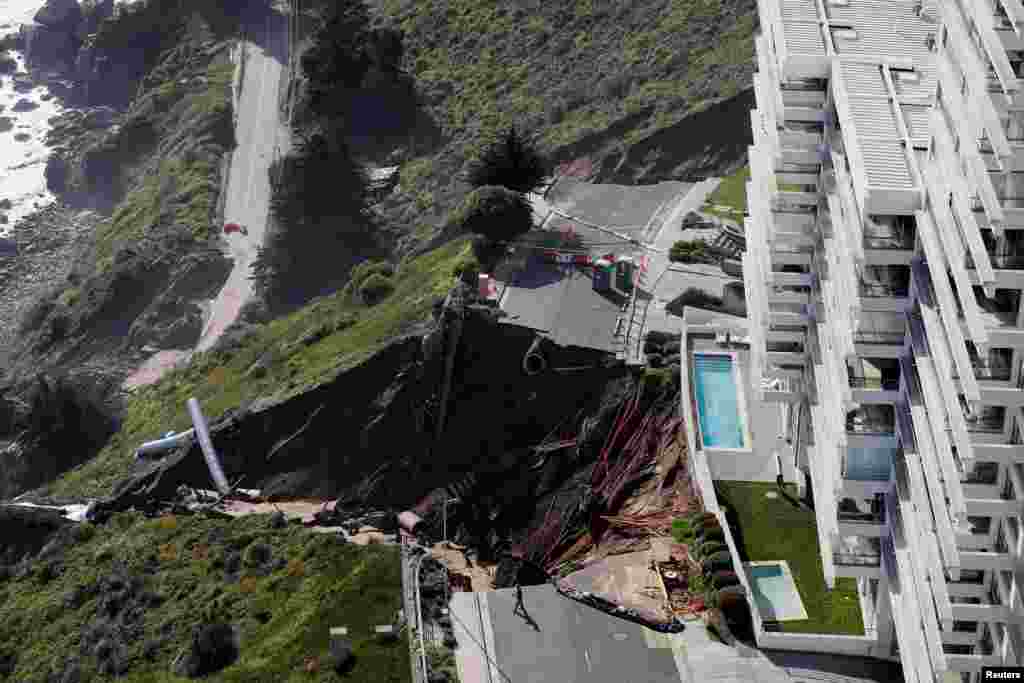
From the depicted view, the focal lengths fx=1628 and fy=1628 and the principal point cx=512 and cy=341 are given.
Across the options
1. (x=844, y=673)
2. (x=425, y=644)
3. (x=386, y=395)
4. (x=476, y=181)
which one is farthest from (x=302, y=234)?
(x=844, y=673)

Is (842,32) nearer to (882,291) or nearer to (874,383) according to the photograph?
(882,291)

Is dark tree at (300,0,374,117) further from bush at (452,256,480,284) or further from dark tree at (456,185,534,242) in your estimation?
dark tree at (456,185,534,242)

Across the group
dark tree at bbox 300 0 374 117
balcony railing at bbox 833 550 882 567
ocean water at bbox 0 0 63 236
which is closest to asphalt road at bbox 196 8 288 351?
dark tree at bbox 300 0 374 117

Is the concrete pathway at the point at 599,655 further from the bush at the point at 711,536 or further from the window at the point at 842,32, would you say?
the window at the point at 842,32

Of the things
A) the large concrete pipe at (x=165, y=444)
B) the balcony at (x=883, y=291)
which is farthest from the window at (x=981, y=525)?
the large concrete pipe at (x=165, y=444)

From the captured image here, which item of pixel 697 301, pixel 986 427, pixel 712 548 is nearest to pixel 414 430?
pixel 697 301

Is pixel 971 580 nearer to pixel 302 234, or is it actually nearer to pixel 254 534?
pixel 254 534
